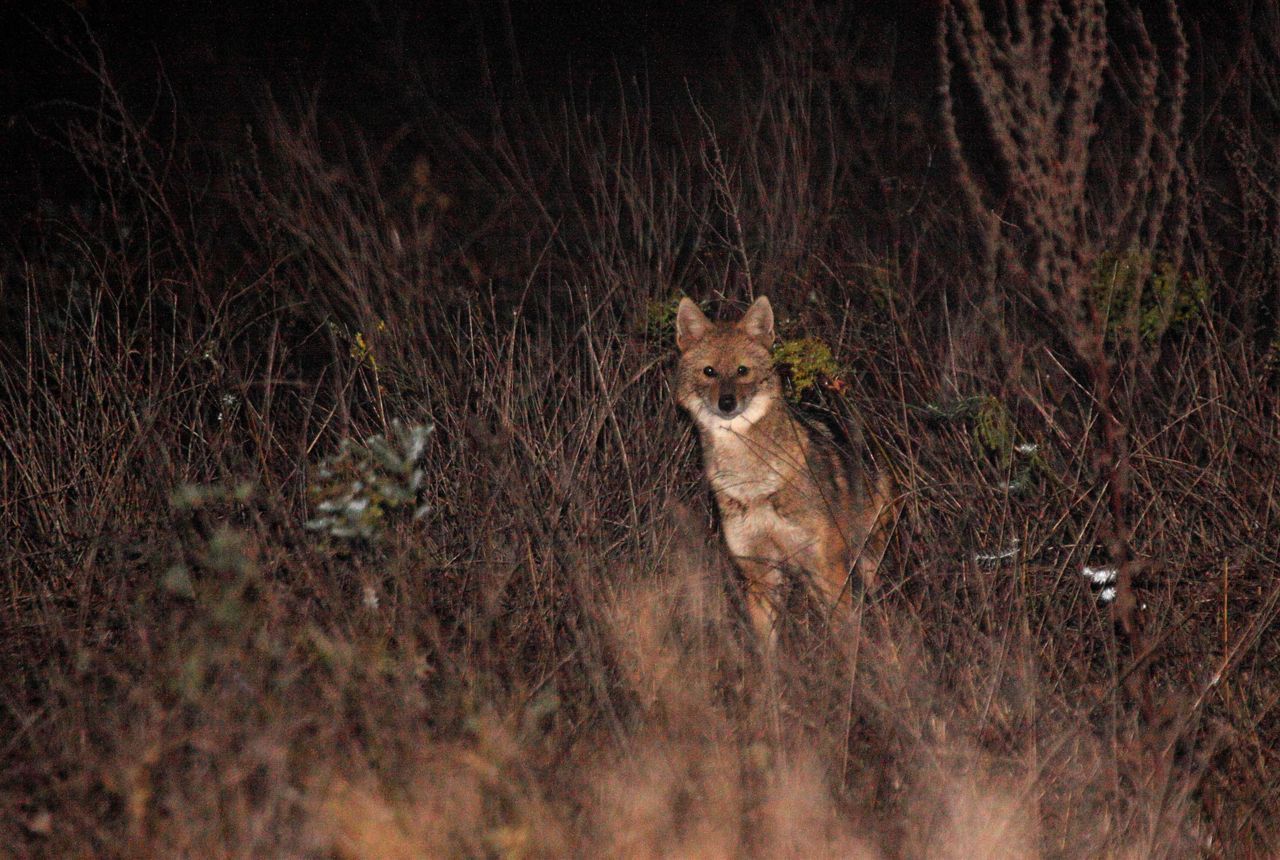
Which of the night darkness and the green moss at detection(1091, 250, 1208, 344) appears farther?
the green moss at detection(1091, 250, 1208, 344)

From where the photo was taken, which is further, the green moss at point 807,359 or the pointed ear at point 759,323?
the pointed ear at point 759,323

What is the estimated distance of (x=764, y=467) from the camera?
5.70 metres

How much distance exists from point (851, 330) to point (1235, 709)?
242 centimetres

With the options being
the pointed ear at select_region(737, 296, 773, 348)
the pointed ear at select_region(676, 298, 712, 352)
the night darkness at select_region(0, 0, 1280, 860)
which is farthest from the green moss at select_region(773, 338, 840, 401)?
the pointed ear at select_region(676, 298, 712, 352)

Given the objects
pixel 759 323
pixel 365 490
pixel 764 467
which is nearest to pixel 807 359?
pixel 759 323

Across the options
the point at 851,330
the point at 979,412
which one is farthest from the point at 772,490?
the point at 979,412

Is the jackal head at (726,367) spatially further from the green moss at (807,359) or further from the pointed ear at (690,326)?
the green moss at (807,359)

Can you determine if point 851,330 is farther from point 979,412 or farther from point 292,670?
point 292,670

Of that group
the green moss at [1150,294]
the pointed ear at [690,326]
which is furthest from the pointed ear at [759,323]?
the green moss at [1150,294]

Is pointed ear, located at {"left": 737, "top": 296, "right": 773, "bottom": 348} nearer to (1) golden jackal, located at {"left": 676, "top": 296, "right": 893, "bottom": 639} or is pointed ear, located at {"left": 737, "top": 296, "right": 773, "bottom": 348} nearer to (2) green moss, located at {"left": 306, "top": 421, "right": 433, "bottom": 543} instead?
(1) golden jackal, located at {"left": 676, "top": 296, "right": 893, "bottom": 639}

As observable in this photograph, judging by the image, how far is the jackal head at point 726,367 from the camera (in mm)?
5699

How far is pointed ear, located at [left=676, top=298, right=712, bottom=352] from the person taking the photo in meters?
5.71

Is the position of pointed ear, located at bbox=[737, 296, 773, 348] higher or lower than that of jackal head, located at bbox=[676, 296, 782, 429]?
higher

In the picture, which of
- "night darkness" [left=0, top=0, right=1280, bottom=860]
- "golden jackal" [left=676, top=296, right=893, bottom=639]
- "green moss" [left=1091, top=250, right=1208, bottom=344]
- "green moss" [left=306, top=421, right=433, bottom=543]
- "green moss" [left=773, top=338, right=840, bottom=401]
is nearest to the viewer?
"night darkness" [left=0, top=0, right=1280, bottom=860]
